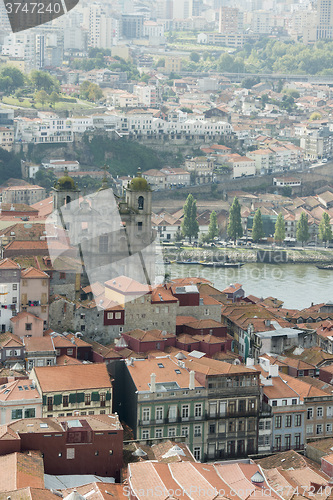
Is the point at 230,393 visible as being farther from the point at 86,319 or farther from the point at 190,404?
the point at 86,319

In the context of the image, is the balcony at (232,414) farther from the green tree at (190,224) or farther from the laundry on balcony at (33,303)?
the green tree at (190,224)

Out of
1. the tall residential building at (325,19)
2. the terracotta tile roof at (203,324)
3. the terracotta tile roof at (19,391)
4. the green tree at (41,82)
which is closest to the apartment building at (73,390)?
the terracotta tile roof at (19,391)

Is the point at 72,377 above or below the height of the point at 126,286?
below

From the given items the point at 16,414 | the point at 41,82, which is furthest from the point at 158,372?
the point at 41,82

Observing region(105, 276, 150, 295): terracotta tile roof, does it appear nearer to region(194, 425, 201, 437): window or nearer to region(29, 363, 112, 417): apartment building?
region(29, 363, 112, 417): apartment building

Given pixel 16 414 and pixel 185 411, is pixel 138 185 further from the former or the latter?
pixel 16 414
